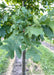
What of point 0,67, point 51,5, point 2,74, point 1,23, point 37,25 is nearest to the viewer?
point 37,25

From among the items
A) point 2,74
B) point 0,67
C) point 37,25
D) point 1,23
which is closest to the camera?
point 37,25

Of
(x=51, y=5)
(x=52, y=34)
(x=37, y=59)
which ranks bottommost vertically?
(x=37, y=59)

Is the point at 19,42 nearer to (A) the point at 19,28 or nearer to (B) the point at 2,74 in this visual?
(A) the point at 19,28

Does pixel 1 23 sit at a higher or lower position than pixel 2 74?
higher

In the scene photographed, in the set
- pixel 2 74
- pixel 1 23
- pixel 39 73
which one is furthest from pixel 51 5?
pixel 2 74

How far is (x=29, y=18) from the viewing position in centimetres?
51

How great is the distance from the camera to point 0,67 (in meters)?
2.62

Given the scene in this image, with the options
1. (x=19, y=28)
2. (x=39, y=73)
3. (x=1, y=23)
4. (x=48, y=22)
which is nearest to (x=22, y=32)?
(x=19, y=28)

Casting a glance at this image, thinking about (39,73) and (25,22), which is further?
(39,73)

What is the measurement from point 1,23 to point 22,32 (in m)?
0.31

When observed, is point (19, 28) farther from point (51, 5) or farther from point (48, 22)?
point (51, 5)

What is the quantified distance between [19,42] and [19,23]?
124 mm

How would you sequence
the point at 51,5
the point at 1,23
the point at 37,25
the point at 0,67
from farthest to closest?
the point at 0,67 < the point at 51,5 < the point at 1,23 < the point at 37,25

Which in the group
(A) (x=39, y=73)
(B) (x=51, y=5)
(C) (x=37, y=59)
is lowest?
(A) (x=39, y=73)
